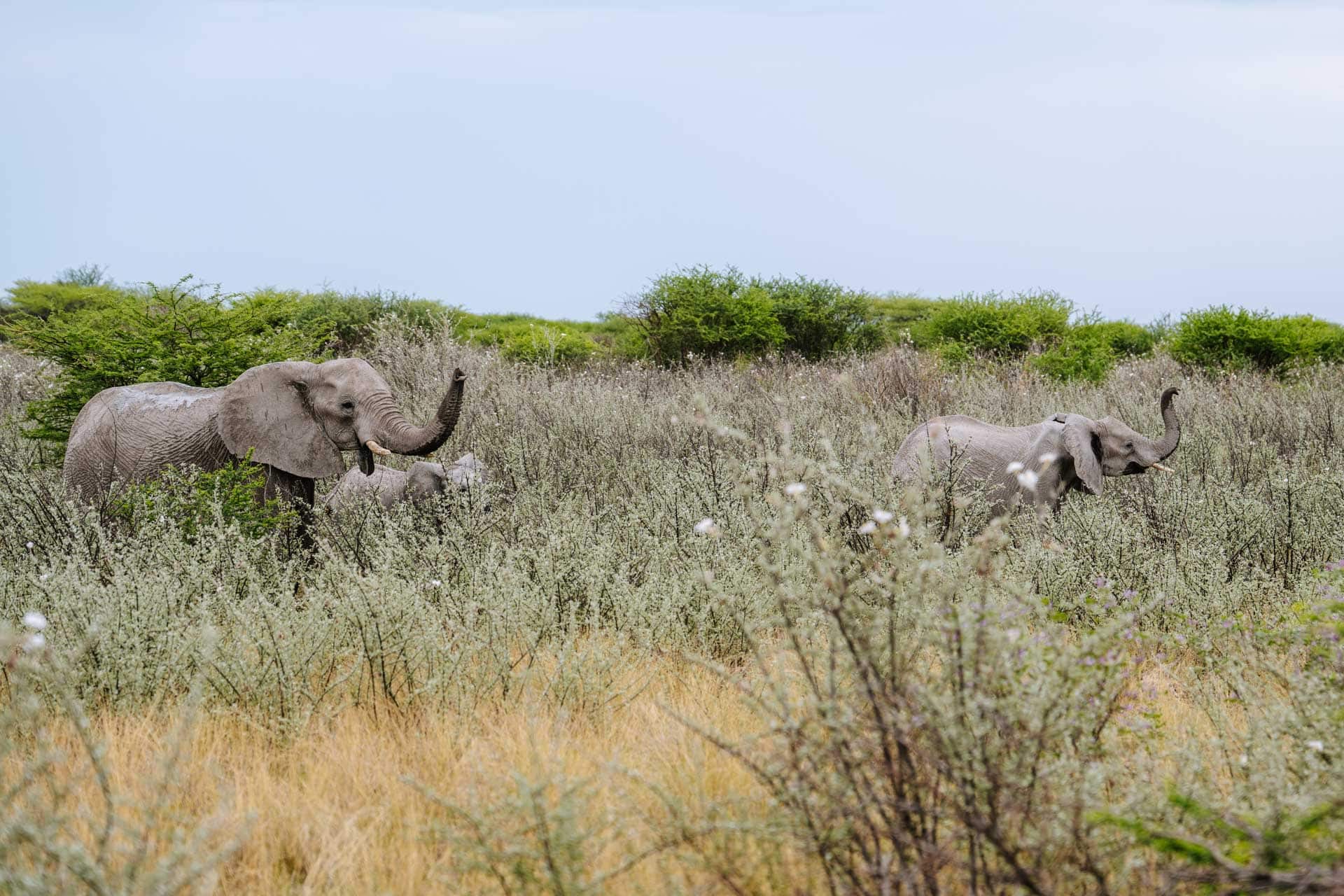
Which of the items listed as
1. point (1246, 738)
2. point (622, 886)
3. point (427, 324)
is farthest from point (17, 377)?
point (1246, 738)

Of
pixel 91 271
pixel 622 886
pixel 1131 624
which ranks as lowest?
pixel 622 886

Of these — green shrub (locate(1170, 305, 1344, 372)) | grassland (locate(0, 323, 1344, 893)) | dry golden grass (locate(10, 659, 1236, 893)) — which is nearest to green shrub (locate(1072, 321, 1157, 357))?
green shrub (locate(1170, 305, 1344, 372))

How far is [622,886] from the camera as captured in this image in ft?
7.98

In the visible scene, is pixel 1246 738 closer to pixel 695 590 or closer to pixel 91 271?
pixel 695 590

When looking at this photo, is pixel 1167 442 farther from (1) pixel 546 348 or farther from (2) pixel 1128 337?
(2) pixel 1128 337

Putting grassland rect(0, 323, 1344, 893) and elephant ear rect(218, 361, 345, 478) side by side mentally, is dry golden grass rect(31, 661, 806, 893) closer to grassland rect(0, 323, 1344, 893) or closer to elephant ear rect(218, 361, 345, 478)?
grassland rect(0, 323, 1344, 893)

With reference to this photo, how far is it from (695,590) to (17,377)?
10692 mm

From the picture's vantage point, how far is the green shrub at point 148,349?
7062 millimetres

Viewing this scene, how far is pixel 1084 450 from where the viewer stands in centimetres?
648

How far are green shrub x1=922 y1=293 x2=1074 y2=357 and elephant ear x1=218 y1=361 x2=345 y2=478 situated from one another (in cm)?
1606

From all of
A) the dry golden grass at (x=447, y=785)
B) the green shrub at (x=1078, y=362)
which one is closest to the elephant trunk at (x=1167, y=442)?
the dry golden grass at (x=447, y=785)

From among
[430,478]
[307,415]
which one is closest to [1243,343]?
[430,478]

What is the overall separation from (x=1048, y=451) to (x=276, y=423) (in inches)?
176

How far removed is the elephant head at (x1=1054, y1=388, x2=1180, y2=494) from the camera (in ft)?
21.4
